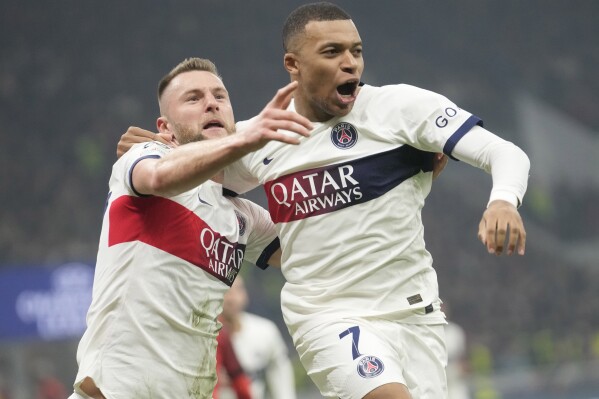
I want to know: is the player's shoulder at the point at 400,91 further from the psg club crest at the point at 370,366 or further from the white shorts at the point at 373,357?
the psg club crest at the point at 370,366

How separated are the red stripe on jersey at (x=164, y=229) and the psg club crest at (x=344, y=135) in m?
0.62

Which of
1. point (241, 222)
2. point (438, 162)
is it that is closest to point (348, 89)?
point (438, 162)

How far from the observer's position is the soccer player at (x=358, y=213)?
3.93 meters

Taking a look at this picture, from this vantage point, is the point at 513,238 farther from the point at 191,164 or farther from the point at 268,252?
the point at 268,252

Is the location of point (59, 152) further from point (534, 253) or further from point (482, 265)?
point (534, 253)

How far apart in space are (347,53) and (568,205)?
704 inches

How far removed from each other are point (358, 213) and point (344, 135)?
0.33 meters

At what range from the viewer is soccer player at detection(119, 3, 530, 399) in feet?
12.9

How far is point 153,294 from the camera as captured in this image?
3.81m

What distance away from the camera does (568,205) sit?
21219 millimetres

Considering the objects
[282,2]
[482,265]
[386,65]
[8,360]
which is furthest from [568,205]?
[8,360]

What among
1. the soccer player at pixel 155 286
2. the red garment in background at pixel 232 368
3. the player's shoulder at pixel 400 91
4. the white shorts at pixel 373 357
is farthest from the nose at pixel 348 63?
the red garment in background at pixel 232 368

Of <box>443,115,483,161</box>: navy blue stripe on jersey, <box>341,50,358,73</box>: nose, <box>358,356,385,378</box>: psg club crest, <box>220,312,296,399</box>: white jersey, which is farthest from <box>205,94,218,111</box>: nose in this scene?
<box>220,312,296,399</box>: white jersey

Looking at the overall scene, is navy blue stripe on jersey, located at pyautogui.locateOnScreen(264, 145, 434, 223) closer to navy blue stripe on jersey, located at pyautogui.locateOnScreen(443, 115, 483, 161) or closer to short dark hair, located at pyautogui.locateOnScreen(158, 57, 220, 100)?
navy blue stripe on jersey, located at pyautogui.locateOnScreen(443, 115, 483, 161)
